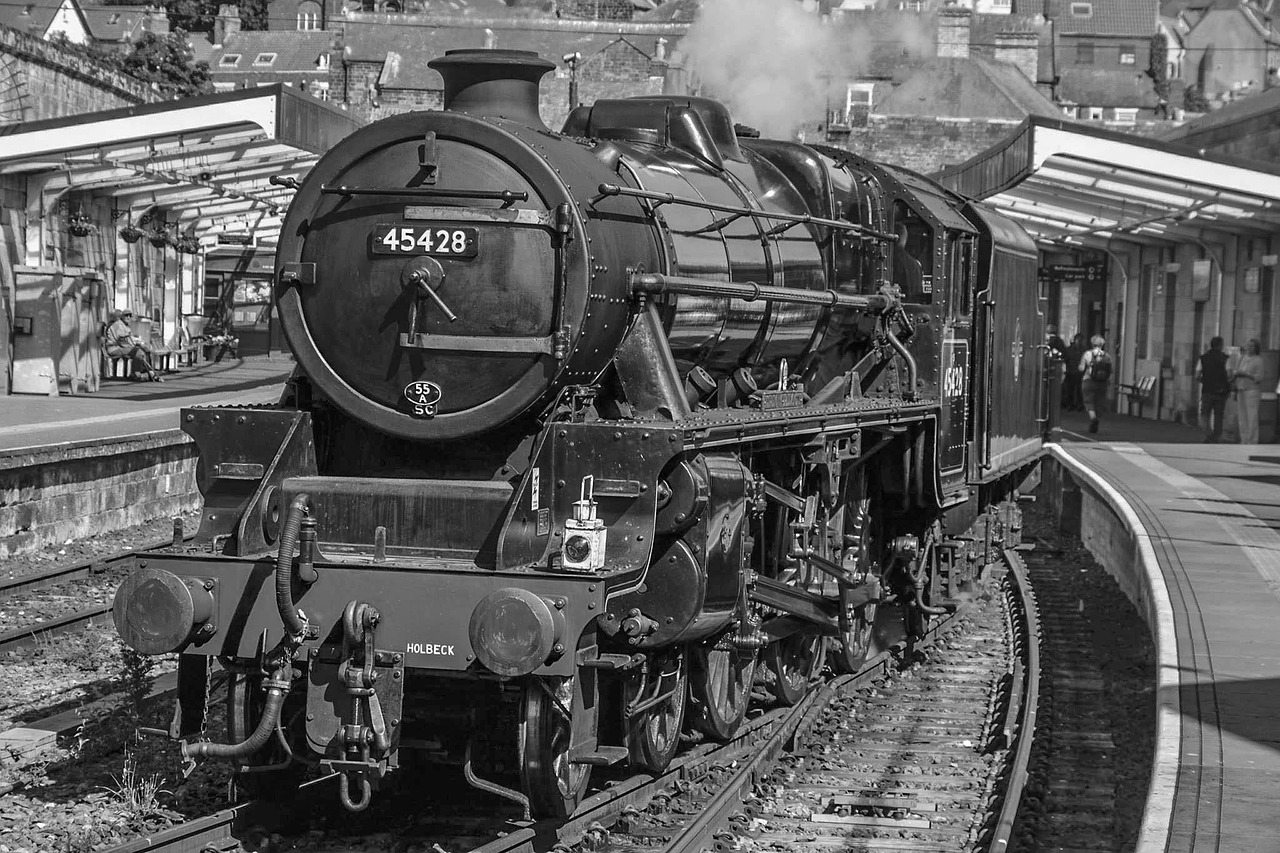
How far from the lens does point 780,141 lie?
31.1ft

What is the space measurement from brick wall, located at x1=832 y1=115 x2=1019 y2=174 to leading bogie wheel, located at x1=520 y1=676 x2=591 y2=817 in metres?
42.2

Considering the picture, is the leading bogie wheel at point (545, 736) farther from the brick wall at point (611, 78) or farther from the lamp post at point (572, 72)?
the brick wall at point (611, 78)

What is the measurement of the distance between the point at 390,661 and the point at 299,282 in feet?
5.80

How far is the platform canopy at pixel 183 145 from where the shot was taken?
62.6 ft

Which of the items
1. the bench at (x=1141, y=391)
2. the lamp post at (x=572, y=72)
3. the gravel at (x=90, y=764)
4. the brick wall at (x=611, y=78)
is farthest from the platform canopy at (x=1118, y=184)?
the brick wall at (x=611, y=78)

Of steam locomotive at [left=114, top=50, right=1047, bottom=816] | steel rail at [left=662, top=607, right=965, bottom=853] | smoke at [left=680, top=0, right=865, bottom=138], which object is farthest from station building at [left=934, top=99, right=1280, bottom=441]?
steam locomotive at [left=114, top=50, right=1047, bottom=816]

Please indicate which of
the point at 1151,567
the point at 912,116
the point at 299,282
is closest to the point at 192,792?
the point at 299,282

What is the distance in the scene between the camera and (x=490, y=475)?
272 inches

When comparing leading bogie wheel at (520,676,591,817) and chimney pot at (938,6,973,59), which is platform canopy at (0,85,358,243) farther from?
chimney pot at (938,6,973,59)

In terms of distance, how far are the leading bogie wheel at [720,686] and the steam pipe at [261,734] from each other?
2.19 metres

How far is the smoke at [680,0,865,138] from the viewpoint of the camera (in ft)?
66.8

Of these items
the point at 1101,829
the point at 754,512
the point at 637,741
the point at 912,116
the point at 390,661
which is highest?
the point at 912,116

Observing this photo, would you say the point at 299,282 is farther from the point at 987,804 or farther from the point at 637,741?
the point at 987,804

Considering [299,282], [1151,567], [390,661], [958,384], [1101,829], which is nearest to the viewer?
[390,661]
